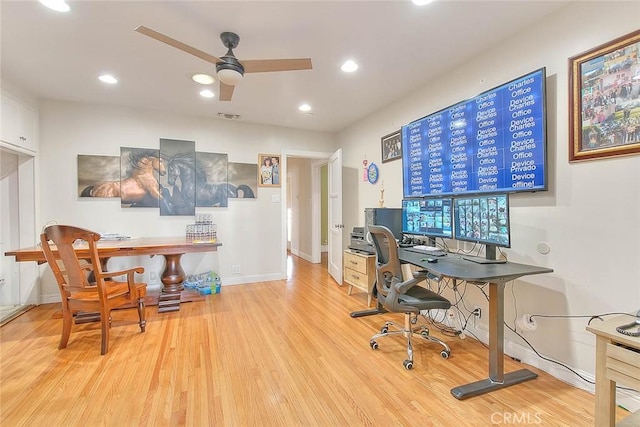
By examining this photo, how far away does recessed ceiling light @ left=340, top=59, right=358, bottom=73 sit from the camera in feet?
8.62

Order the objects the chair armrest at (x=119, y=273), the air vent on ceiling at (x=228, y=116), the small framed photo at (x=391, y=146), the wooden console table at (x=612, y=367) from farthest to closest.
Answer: the air vent on ceiling at (x=228, y=116)
the small framed photo at (x=391, y=146)
the chair armrest at (x=119, y=273)
the wooden console table at (x=612, y=367)

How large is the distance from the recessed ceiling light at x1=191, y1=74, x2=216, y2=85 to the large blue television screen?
2276 mm

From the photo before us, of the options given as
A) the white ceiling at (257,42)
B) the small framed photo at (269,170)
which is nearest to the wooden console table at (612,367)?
the white ceiling at (257,42)

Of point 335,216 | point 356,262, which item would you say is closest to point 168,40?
point 356,262

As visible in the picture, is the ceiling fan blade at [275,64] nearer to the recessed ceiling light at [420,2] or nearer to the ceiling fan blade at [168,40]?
the ceiling fan blade at [168,40]

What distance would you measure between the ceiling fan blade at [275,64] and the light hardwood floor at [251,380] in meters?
2.30

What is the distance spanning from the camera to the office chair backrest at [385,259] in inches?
83.5

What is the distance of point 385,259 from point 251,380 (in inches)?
53.1

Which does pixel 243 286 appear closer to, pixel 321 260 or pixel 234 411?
pixel 321 260

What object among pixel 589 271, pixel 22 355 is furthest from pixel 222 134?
pixel 589 271

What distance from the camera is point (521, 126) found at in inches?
82.4

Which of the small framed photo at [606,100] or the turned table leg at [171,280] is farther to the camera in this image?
the turned table leg at [171,280]
